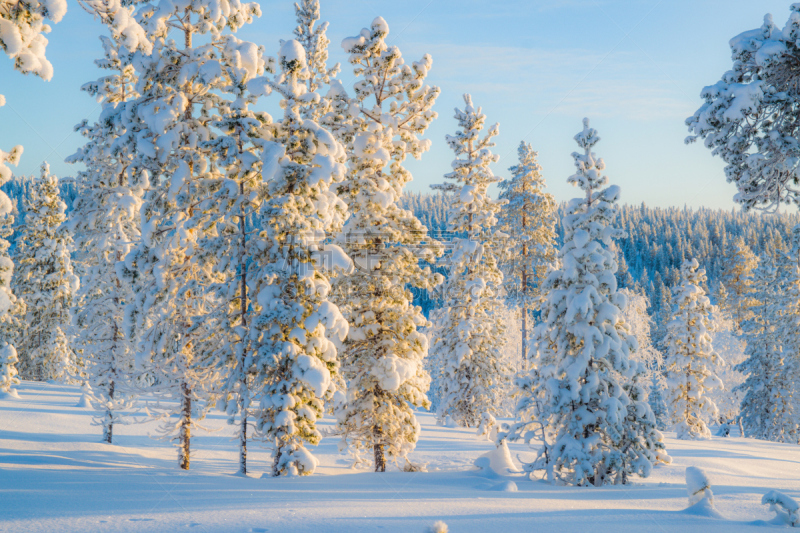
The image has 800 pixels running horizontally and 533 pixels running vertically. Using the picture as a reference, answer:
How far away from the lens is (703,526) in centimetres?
758

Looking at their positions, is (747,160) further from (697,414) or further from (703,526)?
(697,414)

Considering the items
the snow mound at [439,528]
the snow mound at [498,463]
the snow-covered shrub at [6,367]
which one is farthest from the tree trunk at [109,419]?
the snow mound at [439,528]

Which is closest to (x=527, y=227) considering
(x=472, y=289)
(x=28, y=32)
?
(x=472, y=289)

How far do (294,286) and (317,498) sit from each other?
4.92 m

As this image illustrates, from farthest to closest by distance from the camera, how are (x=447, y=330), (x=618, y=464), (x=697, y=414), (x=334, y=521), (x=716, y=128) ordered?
1. (x=697, y=414)
2. (x=447, y=330)
3. (x=618, y=464)
4. (x=716, y=128)
5. (x=334, y=521)

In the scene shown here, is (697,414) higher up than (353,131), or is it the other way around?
(353,131)

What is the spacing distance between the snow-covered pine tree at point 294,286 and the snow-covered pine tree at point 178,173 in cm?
138

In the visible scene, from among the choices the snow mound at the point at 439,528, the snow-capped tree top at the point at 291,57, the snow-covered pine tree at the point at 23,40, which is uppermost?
the snow-capped tree top at the point at 291,57

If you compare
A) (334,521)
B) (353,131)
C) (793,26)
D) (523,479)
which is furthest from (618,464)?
(353,131)

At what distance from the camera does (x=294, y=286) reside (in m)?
11.9

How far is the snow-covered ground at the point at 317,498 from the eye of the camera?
677cm

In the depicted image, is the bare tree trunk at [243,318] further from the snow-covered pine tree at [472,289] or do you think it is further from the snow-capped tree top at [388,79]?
the snow-covered pine tree at [472,289]

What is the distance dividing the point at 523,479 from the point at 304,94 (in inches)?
429

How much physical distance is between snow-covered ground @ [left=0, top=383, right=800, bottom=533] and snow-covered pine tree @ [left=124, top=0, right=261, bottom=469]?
2635 millimetres
